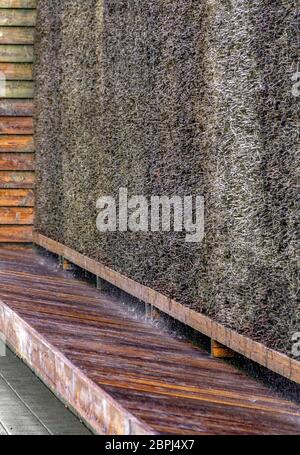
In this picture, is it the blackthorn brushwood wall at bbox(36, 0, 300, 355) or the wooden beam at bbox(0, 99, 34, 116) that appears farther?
the wooden beam at bbox(0, 99, 34, 116)

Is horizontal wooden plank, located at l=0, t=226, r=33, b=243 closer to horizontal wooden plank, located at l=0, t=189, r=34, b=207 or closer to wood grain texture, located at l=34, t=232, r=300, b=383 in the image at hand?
horizontal wooden plank, located at l=0, t=189, r=34, b=207

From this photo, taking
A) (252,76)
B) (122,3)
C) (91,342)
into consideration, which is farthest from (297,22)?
(122,3)

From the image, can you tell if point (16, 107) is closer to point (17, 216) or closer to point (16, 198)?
point (16, 198)

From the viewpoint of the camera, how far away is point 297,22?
161 inches

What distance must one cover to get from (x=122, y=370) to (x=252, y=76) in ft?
4.24

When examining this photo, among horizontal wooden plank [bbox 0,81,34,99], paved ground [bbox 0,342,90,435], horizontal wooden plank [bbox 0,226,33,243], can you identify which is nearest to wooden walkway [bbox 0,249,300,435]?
paved ground [bbox 0,342,90,435]

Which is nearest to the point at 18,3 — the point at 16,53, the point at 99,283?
the point at 16,53

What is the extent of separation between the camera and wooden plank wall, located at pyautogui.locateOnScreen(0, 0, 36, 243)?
10.5 metres

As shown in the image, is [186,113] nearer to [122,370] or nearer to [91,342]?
[91,342]

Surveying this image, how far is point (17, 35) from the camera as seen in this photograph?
1055 centimetres

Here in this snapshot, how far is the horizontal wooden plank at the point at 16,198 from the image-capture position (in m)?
10.5

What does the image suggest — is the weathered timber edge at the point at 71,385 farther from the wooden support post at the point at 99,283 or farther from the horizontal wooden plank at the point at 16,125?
the horizontal wooden plank at the point at 16,125

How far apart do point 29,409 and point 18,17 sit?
602cm

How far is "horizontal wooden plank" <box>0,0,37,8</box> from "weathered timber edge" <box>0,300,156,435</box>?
17.0ft
